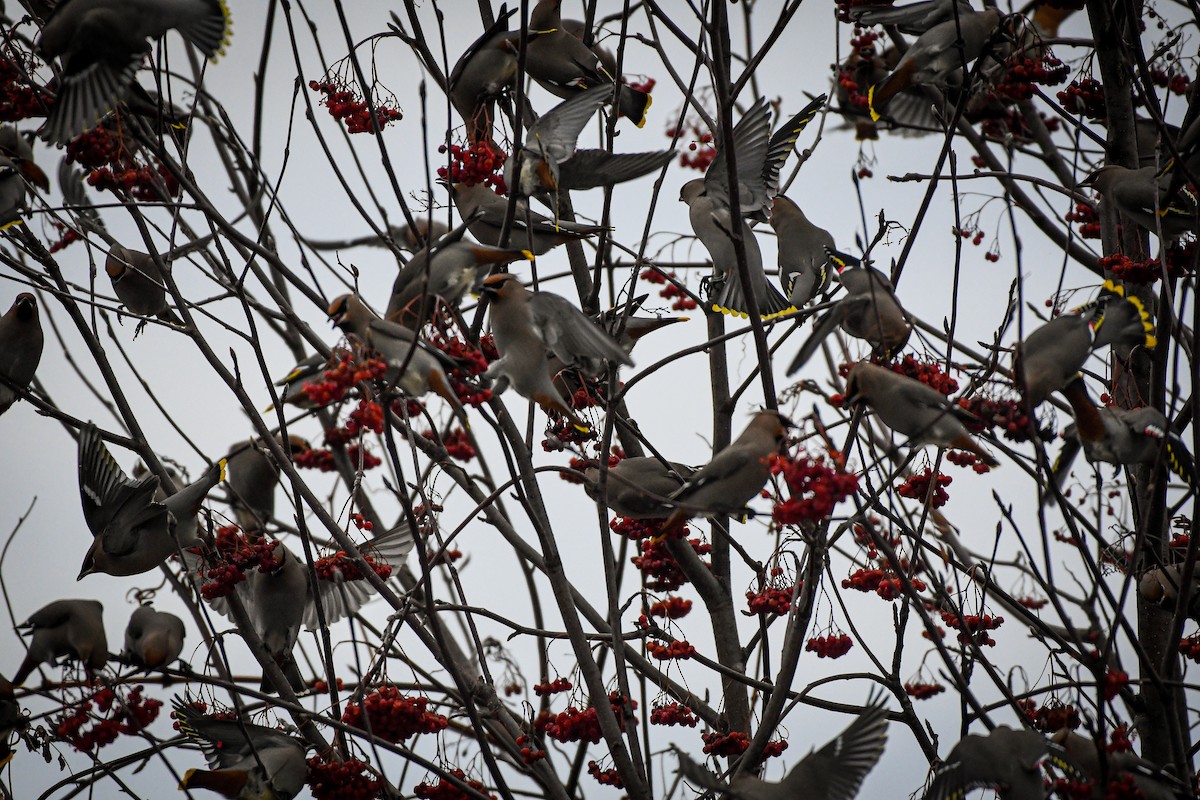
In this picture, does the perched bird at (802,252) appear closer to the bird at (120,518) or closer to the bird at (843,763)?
the bird at (843,763)

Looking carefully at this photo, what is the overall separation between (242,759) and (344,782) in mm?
600

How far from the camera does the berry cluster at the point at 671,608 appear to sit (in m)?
4.11

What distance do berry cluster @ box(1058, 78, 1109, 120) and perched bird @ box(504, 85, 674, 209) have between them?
1.55 metres

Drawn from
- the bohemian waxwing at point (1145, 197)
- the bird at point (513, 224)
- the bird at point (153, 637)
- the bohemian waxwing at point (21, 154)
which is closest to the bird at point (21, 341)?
the bohemian waxwing at point (21, 154)

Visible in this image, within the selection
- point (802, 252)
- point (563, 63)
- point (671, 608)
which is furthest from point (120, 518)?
point (802, 252)

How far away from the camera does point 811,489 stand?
8.05ft

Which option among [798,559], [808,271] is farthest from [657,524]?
[808,271]

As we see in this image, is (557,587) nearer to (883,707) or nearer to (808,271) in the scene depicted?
(883,707)

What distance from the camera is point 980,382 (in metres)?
3.05

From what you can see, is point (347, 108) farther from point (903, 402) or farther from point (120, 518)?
point (903, 402)

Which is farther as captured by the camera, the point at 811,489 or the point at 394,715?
the point at 394,715

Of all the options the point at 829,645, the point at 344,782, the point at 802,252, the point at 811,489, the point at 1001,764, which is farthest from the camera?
the point at 802,252

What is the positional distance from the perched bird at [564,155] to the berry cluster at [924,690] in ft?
6.93

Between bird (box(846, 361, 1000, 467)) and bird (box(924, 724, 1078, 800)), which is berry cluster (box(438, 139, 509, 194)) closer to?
bird (box(846, 361, 1000, 467))
